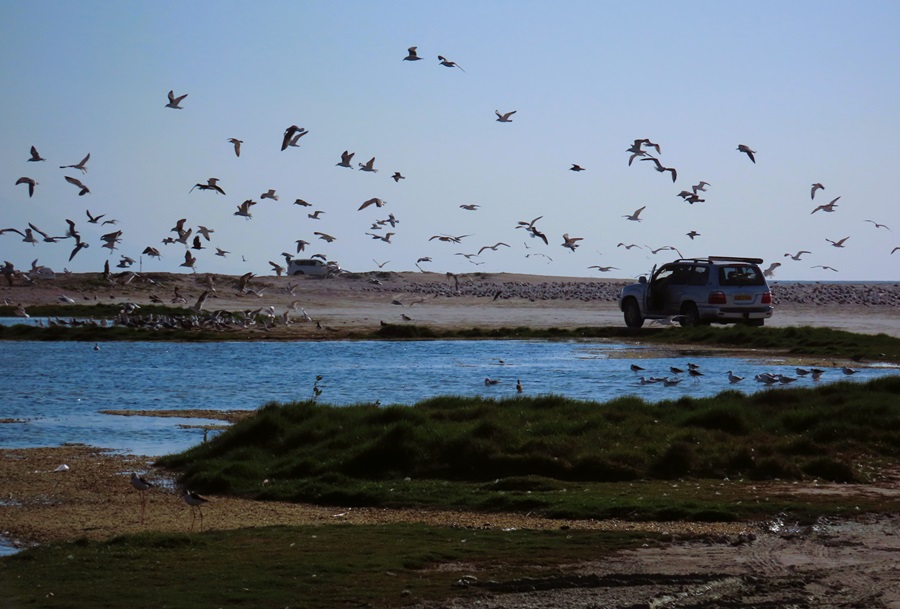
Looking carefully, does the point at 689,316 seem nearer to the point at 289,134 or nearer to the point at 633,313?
the point at 633,313

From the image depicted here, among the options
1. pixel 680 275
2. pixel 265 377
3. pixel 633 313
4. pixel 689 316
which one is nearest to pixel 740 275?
pixel 680 275

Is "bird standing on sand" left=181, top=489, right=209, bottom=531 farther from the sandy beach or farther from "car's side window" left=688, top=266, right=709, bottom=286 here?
the sandy beach

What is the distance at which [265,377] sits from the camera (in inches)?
1131

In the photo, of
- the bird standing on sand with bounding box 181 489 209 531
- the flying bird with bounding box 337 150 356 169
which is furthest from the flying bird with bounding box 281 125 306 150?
the bird standing on sand with bounding box 181 489 209 531

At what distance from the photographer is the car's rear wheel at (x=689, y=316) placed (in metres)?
36.3

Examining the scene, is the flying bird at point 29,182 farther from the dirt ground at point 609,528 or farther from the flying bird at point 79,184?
the dirt ground at point 609,528

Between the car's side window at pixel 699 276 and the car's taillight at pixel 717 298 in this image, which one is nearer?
the car's taillight at pixel 717 298

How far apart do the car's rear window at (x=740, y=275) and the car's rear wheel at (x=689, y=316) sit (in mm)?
1470

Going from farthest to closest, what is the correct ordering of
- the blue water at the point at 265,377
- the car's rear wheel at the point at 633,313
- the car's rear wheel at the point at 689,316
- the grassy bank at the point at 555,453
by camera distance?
the car's rear wheel at the point at 633,313, the car's rear wheel at the point at 689,316, the blue water at the point at 265,377, the grassy bank at the point at 555,453

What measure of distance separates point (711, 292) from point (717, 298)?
0.82 feet

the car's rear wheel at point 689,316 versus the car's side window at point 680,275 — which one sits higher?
the car's side window at point 680,275

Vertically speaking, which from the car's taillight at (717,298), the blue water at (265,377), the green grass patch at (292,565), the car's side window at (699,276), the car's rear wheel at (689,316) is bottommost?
the green grass patch at (292,565)

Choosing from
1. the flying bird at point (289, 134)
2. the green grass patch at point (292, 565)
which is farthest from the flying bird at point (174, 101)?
the green grass patch at point (292, 565)

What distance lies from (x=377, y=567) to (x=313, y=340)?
31686mm
